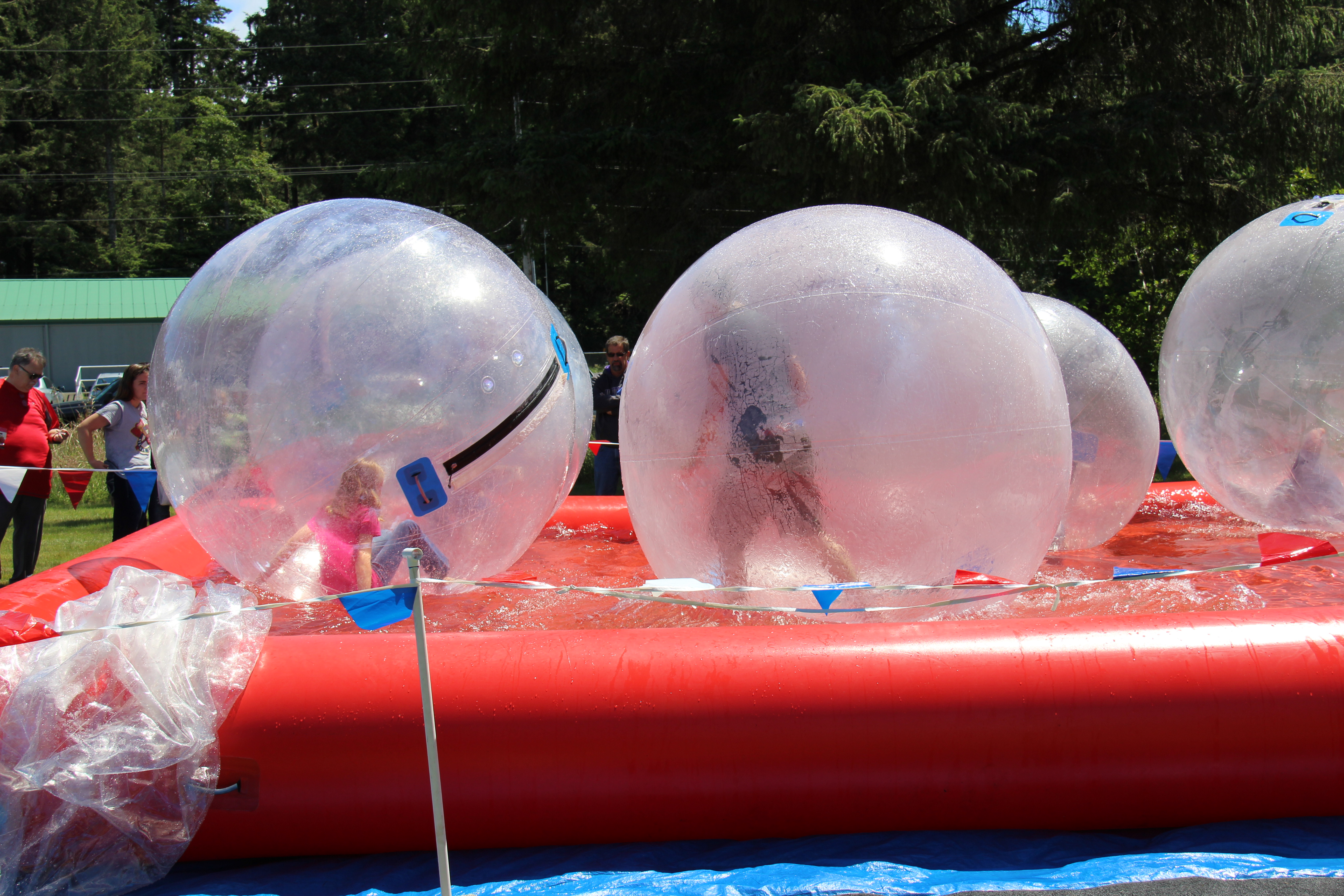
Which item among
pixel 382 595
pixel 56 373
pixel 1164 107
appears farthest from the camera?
pixel 56 373

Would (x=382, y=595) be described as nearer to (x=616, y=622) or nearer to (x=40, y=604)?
(x=616, y=622)

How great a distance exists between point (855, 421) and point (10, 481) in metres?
5.32

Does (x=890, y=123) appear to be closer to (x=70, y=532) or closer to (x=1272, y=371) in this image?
(x=1272, y=371)

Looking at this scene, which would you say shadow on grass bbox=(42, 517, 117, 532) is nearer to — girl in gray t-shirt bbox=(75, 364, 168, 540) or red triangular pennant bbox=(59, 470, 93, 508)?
girl in gray t-shirt bbox=(75, 364, 168, 540)

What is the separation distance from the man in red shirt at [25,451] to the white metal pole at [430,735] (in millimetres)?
4892

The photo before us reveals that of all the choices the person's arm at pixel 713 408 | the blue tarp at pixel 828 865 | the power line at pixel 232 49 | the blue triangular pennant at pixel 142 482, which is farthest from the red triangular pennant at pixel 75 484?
the power line at pixel 232 49

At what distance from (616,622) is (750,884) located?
1.73 m

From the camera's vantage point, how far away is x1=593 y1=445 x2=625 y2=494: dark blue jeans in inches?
328

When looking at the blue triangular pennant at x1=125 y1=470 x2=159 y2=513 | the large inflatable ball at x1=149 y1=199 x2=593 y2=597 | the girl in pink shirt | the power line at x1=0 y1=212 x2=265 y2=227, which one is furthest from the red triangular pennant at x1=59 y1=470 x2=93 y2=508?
the power line at x1=0 y1=212 x2=265 y2=227

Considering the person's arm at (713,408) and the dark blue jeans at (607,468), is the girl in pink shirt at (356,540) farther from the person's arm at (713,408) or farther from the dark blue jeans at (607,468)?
the dark blue jeans at (607,468)

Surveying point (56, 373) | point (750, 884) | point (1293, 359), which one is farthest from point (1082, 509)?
point (56, 373)

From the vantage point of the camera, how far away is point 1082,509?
542 centimetres

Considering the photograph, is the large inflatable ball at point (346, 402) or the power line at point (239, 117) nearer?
the large inflatable ball at point (346, 402)

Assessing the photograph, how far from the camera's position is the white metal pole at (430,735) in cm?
271
